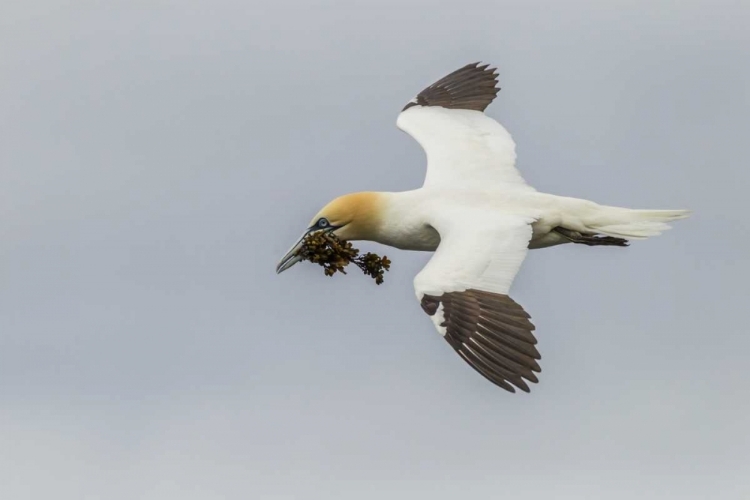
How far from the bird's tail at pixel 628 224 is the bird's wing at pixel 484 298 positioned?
4.14ft

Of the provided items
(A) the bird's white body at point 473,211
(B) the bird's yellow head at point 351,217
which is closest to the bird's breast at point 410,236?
(A) the bird's white body at point 473,211

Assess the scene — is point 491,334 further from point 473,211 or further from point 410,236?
point 410,236

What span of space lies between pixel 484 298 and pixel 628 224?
3.15 meters

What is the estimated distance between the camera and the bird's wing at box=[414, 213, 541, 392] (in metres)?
16.7

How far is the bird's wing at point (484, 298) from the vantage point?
16719 millimetres

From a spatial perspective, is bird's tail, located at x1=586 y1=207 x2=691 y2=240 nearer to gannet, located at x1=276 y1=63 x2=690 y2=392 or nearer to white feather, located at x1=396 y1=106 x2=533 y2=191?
gannet, located at x1=276 y1=63 x2=690 y2=392

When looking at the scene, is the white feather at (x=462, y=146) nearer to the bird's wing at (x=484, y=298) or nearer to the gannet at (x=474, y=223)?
the gannet at (x=474, y=223)

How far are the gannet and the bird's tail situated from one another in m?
0.01

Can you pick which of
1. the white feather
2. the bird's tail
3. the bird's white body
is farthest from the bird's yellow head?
the bird's tail

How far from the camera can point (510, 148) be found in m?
21.8

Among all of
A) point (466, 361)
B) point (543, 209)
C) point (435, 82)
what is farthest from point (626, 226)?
point (435, 82)

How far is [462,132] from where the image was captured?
2234 centimetres

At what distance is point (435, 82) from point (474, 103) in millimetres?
1108

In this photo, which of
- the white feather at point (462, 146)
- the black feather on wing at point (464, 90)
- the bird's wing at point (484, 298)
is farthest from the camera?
the black feather on wing at point (464, 90)
